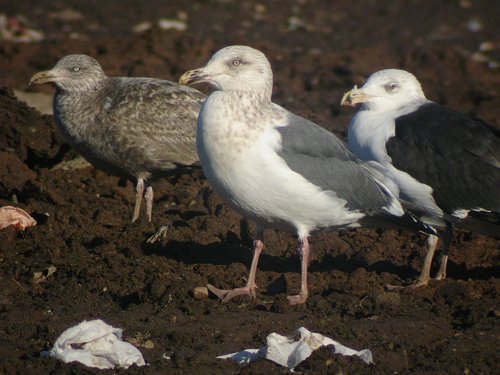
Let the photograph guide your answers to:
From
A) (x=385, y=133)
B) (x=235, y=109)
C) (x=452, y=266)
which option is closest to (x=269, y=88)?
(x=235, y=109)

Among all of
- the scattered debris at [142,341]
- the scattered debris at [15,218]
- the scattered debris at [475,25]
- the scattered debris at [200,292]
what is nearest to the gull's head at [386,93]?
the scattered debris at [200,292]

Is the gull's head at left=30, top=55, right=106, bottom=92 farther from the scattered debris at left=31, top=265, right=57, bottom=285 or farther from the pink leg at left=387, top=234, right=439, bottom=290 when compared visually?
the pink leg at left=387, top=234, right=439, bottom=290

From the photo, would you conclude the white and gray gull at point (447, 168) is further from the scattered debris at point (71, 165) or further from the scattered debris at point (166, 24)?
the scattered debris at point (166, 24)

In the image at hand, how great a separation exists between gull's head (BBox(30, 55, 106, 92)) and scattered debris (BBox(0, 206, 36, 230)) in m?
1.73

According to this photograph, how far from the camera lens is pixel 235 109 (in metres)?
7.41

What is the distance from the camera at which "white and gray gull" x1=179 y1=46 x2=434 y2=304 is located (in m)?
7.28

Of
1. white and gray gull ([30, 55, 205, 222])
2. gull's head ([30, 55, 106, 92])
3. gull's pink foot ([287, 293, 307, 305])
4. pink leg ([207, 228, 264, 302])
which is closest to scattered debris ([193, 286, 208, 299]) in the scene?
pink leg ([207, 228, 264, 302])

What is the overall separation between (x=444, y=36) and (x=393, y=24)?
54.1 inches

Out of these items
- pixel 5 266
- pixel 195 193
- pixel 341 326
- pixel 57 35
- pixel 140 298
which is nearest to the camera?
pixel 341 326

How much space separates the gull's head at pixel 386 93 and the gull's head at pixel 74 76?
2.67 m

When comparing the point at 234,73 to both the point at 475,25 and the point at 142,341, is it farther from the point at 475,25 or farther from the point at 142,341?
the point at 475,25

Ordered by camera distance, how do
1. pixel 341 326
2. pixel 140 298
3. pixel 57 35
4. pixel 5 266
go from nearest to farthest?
pixel 341 326
pixel 140 298
pixel 5 266
pixel 57 35

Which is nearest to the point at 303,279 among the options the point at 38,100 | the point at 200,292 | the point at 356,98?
the point at 200,292

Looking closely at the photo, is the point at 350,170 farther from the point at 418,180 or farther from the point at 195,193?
the point at 195,193
